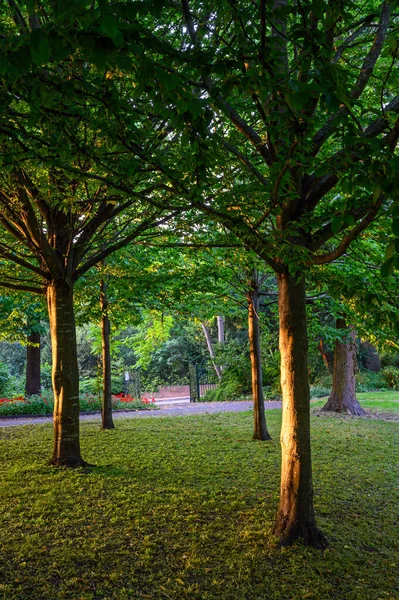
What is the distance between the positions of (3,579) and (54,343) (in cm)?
361

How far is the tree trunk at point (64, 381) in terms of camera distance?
6.33 m

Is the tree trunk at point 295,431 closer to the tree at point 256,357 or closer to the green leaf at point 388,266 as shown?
the green leaf at point 388,266

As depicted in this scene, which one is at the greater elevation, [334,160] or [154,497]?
[334,160]

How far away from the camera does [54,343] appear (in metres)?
6.46

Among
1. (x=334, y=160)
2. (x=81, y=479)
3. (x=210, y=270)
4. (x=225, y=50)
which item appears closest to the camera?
(x=225, y=50)

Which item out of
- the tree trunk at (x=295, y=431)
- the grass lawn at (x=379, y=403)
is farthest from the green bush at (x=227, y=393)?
the tree trunk at (x=295, y=431)

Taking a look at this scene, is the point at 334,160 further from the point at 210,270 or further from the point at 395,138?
the point at 210,270

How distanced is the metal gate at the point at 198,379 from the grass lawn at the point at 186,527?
48.6 feet

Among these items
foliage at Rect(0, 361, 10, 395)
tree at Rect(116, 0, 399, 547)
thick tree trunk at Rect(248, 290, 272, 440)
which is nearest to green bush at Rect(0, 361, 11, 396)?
foliage at Rect(0, 361, 10, 395)

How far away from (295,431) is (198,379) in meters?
19.3

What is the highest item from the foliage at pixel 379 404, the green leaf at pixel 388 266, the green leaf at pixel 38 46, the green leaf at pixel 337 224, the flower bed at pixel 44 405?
the green leaf at pixel 38 46

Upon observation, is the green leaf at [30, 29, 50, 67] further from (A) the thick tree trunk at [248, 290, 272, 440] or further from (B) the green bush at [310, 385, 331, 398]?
(B) the green bush at [310, 385, 331, 398]

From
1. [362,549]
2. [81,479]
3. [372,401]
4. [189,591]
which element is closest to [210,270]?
A: [81,479]

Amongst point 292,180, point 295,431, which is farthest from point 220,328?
point 292,180
